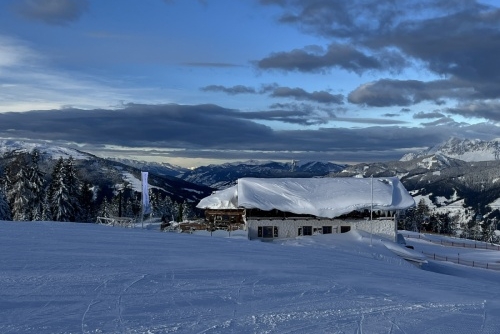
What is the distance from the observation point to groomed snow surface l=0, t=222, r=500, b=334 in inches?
386

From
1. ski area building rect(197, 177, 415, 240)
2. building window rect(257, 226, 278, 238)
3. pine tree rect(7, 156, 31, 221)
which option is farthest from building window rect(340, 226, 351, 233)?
pine tree rect(7, 156, 31, 221)

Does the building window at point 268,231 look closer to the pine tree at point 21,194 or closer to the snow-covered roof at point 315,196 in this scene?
the snow-covered roof at point 315,196

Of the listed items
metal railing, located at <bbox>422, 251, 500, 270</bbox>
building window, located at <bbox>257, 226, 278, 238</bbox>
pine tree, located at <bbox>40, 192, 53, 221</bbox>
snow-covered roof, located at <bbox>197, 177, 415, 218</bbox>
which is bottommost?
metal railing, located at <bbox>422, 251, 500, 270</bbox>

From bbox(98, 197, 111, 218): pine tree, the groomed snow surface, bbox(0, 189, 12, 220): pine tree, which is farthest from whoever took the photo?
bbox(98, 197, 111, 218): pine tree

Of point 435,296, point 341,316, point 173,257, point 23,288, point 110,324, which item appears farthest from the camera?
point 173,257

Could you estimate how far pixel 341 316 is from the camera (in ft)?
35.6

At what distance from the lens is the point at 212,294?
12.2 metres

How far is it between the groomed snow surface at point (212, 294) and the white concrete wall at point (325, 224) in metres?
17.1

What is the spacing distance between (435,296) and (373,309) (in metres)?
3.08

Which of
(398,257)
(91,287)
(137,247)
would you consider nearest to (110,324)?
(91,287)

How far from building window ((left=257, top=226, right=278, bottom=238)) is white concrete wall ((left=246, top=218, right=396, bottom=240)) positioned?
210 millimetres

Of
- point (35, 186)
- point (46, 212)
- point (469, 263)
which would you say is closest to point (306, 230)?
point (469, 263)

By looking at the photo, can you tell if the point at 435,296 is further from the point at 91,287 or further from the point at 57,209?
the point at 57,209

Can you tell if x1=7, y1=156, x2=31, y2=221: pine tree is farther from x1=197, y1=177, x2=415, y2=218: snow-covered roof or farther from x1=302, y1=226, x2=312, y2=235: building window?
x1=302, y1=226, x2=312, y2=235: building window
